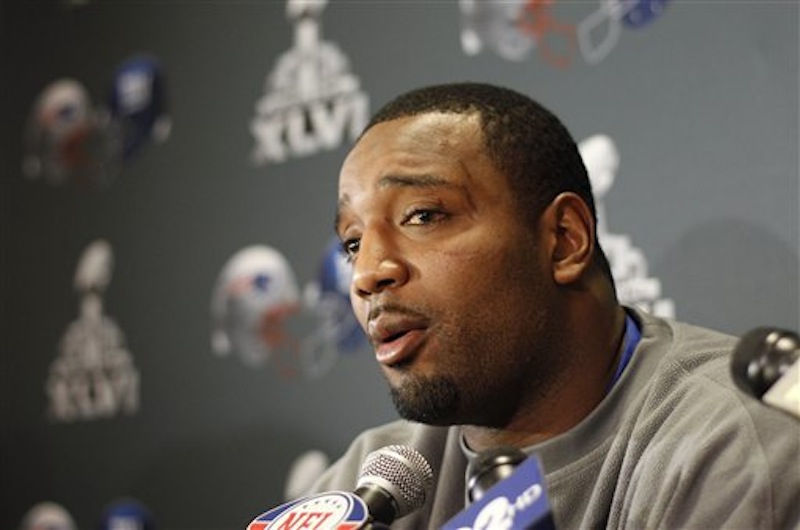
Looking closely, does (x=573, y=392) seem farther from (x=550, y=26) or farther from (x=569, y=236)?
(x=550, y=26)

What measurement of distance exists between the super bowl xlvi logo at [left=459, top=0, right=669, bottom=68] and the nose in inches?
26.2

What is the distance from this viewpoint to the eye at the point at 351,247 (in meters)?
1.42

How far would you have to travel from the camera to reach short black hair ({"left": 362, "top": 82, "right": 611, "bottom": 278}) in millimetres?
1386

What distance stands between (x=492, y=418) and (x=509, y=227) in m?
0.23

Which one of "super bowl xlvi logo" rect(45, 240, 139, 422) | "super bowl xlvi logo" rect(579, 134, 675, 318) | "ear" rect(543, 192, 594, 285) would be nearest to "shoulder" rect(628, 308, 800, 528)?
"ear" rect(543, 192, 594, 285)

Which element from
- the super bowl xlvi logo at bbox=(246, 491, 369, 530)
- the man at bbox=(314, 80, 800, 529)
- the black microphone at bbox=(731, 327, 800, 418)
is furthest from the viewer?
the man at bbox=(314, 80, 800, 529)

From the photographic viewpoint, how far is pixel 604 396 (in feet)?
4.52

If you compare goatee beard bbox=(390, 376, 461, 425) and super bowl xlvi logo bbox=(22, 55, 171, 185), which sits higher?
super bowl xlvi logo bbox=(22, 55, 171, 185)

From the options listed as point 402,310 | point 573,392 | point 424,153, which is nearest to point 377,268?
point 402,310

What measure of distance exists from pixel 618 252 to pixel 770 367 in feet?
3.41

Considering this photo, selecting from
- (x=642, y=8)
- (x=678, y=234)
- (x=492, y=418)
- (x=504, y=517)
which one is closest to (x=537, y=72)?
(x=642, y=8)

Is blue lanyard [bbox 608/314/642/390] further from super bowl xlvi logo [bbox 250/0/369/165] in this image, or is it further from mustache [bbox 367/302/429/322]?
super bowl xlvi logo [bbox 250/0/369/165]

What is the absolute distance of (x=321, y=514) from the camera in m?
0.97

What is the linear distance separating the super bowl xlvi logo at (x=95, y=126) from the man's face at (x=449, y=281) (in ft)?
4.07
